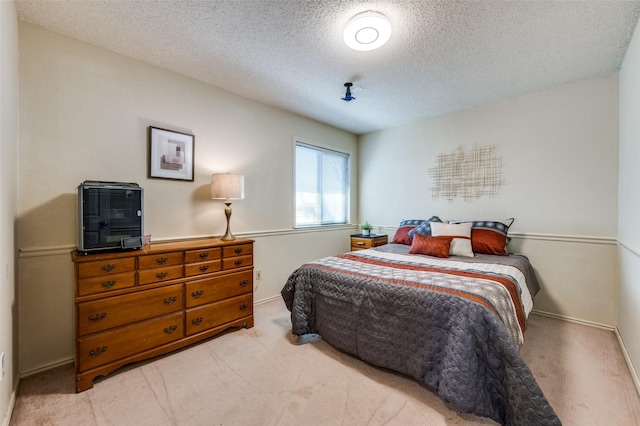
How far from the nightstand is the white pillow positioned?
41.9 inches

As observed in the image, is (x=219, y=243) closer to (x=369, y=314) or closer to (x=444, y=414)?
(x=369, y=314)

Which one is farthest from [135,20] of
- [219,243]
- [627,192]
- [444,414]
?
[627,192]

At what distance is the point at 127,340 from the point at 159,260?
58 centimetres

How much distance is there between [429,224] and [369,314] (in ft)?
5.81

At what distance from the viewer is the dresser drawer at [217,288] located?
2.24 metres

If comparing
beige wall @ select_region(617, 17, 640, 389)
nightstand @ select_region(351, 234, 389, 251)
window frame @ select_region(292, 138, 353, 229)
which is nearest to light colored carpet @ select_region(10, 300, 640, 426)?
beige wall @ select_region(617, 17, 640, 389)

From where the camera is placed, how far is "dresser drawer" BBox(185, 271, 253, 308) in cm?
224

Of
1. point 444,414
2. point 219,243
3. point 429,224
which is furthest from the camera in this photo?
point 429,224

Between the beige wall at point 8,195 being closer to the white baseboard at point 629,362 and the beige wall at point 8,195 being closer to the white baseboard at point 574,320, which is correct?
the white baseboard at point 629,362

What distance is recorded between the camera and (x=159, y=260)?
2080 millimetres

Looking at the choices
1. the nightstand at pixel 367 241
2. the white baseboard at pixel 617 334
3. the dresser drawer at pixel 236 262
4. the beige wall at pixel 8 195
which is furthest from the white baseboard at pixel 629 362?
the beige wall at pixel 8 195

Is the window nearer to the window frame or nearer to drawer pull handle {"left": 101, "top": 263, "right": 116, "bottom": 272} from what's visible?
the window frame

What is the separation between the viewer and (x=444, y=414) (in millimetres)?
1526

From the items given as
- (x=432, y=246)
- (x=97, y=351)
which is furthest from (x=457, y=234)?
(x=97, y=351)
